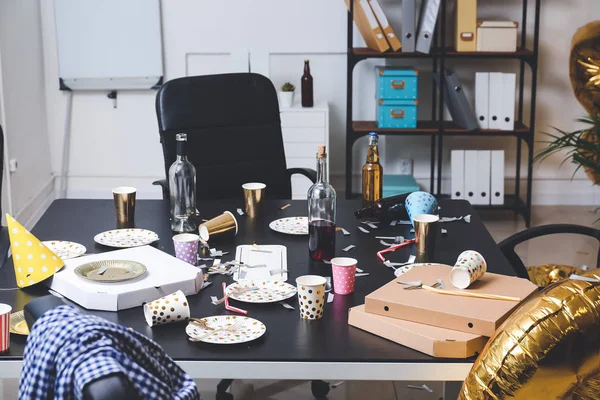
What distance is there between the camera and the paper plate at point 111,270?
1696 mm

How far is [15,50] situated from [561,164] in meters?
3.12

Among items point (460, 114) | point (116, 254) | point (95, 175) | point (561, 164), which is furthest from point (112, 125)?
point (116, 254)

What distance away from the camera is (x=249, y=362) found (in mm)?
1417

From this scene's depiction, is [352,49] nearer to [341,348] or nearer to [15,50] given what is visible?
[15,50]

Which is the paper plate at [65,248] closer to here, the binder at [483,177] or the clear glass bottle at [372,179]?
the clear glass bottle at [372,179]

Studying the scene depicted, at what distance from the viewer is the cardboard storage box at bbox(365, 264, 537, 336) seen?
1.48 metres

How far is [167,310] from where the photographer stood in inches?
60.9

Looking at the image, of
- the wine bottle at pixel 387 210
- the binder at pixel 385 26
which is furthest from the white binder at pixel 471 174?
the wine bottle at pixel 387 210

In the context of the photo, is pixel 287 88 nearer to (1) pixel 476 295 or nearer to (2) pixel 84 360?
(1) pixel 476 295

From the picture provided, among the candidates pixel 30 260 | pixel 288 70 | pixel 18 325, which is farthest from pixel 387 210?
pixel 288 70

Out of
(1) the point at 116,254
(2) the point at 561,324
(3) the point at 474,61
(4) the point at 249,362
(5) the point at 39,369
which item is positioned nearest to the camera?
(5) the point at 39,369

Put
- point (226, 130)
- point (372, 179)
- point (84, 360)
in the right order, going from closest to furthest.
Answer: point (84, 360) < point (372, 179) < point (226, 130)

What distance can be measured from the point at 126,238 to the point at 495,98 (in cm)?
288

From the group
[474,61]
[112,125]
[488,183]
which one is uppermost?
[474,61]
